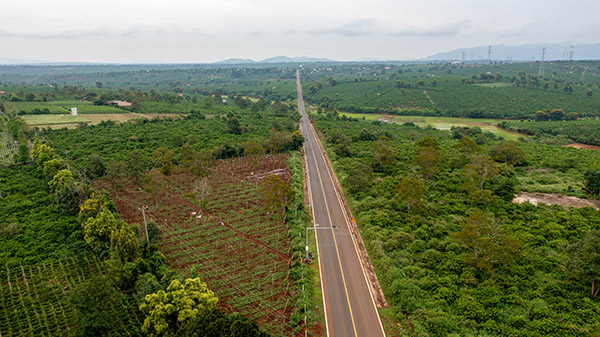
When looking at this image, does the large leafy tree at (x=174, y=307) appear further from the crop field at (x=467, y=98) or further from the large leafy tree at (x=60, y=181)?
the crop field at (x=467, y=98)

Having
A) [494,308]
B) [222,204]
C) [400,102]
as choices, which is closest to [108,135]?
[222,204]

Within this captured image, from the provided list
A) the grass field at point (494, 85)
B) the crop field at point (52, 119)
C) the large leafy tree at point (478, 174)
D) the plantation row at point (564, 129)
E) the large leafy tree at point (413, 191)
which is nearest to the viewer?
the large leafy tree at point (413, 191)

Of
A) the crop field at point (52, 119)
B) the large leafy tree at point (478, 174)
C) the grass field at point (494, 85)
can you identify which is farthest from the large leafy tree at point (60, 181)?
the grass field at point (494, 85)

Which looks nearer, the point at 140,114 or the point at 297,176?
the point at 297,176

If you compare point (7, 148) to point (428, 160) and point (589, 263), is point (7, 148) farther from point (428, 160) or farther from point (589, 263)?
point (589, 263)

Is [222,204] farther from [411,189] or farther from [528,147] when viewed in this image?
[528,147]
